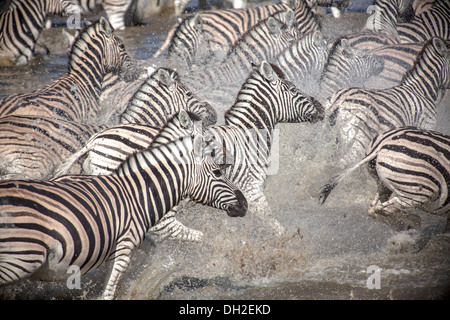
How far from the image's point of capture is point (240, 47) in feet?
24.7

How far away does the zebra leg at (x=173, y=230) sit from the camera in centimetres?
486

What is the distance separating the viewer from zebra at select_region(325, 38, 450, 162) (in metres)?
6.00

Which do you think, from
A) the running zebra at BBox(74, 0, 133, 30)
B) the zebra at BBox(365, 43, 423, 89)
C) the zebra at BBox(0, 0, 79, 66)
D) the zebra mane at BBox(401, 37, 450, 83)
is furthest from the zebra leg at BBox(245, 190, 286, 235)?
the running zebra at BBox(74, 0, 133, 30)

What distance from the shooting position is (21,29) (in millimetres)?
9070

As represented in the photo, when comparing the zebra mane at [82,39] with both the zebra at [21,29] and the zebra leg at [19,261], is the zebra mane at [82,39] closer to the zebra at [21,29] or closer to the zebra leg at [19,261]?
the zebra at [21,29]

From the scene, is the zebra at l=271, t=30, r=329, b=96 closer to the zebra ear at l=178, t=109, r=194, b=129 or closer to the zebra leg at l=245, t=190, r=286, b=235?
the zebra leg at l=245, t=190, r=286, b=235

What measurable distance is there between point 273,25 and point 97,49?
2.64 meters

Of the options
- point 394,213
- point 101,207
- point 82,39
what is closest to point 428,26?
point 394,213

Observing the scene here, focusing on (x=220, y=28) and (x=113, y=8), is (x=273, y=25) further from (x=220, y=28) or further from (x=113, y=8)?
(x=113, y=8)

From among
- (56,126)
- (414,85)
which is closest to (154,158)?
(56,126)

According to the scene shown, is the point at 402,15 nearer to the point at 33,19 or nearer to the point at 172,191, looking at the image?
the point at 33,19

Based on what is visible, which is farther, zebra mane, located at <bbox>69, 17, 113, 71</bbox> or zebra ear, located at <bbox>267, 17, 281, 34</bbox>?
zebra ear, located at <bbox>267, 17, 281, 34</bbox>

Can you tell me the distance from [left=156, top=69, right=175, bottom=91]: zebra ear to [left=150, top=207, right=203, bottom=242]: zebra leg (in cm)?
162
